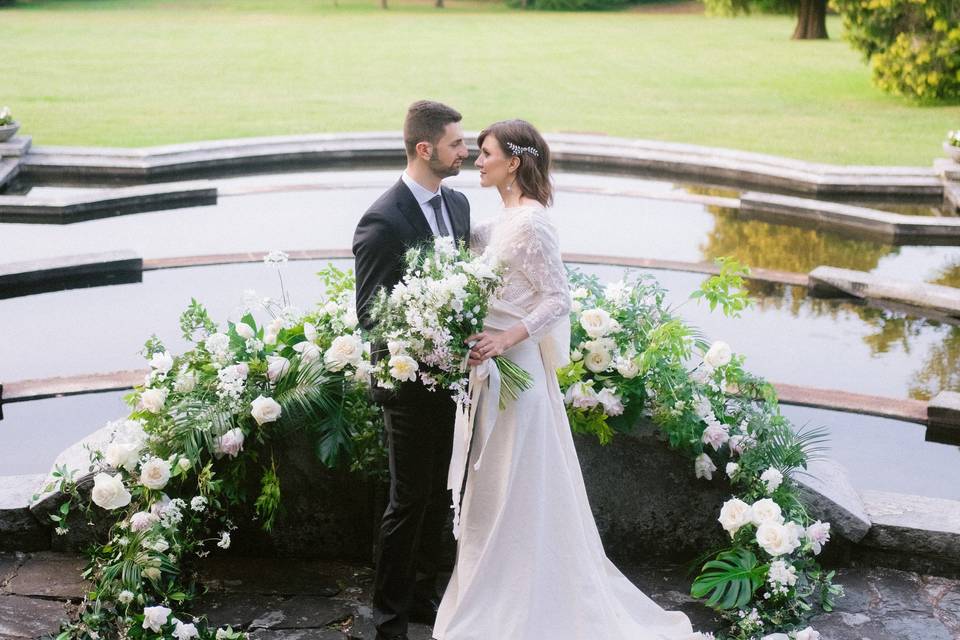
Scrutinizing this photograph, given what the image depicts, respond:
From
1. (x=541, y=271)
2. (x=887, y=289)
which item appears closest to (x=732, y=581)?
(x=541, y=271)

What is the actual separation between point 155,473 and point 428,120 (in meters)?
1.98

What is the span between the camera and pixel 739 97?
2312cm

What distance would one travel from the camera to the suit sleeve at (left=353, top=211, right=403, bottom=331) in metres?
4.33

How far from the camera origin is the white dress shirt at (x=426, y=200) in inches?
176

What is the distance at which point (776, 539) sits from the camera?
185 inches

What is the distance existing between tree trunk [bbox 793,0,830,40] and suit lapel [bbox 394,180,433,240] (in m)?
35.2

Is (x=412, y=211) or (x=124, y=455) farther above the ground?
(x=412, y=211)

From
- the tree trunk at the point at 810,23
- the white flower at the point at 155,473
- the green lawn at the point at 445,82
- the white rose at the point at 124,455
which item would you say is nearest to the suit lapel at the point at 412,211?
the white flower at the point at 155,473

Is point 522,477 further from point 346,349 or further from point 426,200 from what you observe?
point 426,200

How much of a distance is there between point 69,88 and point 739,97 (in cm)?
1463

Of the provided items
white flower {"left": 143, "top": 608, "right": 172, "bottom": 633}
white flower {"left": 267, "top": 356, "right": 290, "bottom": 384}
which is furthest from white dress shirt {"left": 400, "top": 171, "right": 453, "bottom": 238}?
white flower {"left": 143, "top": 608, "right": 172, "bottom": 633}

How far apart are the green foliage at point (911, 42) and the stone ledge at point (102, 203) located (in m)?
14.4

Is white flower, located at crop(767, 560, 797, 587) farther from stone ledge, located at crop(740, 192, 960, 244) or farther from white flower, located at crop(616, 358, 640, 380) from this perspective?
stone ledge, located at crop(740, 192, 960, 244)

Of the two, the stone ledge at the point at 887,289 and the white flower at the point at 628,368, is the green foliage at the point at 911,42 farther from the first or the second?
the white flower at the point at 628,368
